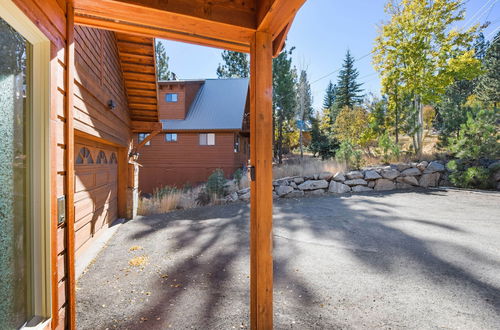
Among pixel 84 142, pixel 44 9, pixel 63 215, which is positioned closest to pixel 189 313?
pixel 63 215

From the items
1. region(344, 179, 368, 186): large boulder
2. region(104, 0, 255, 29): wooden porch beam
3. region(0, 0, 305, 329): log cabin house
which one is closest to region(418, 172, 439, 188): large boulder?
region(344, 179, 368, 186): large boulder

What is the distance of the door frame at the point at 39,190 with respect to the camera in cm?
152

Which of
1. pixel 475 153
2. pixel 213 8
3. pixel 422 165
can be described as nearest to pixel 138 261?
pixel 213 8

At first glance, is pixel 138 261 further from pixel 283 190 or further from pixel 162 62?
pixel 162 62

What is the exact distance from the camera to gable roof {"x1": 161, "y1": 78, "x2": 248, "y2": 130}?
13859 millimetres

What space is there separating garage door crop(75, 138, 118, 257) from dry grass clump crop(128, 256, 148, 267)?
89 cm

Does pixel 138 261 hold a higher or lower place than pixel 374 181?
lower

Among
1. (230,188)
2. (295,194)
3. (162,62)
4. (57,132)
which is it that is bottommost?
(295,194)

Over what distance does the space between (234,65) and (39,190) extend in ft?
64.3

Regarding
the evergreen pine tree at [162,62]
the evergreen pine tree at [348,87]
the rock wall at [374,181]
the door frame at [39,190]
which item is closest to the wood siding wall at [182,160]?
the rock wall at [374,181]

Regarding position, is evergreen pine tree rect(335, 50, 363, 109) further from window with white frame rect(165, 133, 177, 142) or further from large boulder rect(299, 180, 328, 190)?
large boulder rect(299, 180, 328, 190)

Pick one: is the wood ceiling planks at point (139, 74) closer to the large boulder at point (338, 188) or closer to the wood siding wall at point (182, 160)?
the large boulder at point (338, 188)

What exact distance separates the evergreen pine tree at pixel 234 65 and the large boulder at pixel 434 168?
14506 mm

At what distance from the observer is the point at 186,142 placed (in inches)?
560
